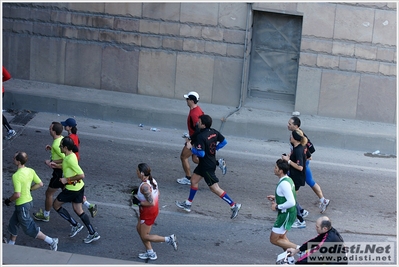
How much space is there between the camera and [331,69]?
16.2 meters

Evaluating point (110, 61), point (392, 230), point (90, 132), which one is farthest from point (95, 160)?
point (392, 230)

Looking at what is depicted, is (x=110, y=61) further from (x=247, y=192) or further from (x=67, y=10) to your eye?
(x=247, y=192)

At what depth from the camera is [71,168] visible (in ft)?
32.4

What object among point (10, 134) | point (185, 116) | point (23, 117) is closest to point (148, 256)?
point (10, 134)

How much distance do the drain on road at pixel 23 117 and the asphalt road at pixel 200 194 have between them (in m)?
0.16

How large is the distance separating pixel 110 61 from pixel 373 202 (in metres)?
7.60

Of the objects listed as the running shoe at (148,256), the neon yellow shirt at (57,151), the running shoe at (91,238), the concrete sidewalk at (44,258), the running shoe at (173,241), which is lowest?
the running shoe at (148,256)

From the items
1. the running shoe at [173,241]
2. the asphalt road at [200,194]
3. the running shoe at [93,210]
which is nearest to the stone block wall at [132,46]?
the asphalt road at [200,194]

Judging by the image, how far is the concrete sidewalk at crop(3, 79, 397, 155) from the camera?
15.4 metres

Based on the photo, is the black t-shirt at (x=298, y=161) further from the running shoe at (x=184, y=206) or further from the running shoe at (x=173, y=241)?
the running shoe at (x=173, y=241)

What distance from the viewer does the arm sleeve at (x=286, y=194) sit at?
923 cm

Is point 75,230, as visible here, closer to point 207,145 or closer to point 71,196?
point 71,196

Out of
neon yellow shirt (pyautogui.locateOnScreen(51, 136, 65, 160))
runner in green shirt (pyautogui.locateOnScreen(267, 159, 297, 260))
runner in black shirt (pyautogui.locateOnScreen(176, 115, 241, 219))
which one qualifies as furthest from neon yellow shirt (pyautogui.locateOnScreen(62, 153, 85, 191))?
runner in green shirt (pyautogui.locateOnScreen(267, 159, 297, 260))

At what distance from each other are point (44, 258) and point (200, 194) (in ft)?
12.8
